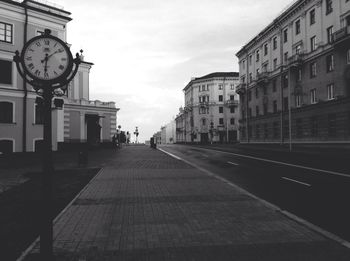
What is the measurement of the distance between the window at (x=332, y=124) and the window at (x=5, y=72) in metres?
29.9

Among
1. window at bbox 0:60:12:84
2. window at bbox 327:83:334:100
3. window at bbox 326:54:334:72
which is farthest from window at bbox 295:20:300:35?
window at bbox 0:60:12:84

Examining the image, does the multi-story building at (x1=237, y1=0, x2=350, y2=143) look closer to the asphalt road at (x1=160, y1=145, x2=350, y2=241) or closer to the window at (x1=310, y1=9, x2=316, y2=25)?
the window at (x1=310, y1=9, x2=316, y2=25)

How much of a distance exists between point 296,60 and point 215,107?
50.6m

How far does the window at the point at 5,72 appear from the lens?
2636 centimetres

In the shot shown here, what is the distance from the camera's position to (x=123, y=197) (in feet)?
28.9

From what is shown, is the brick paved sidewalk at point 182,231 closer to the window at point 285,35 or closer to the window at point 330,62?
the window at point 330,62

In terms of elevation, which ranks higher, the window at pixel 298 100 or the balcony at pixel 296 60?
the balcony at pixel 296 60

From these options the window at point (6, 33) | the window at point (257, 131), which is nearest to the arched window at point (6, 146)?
the window at point (6, 33)

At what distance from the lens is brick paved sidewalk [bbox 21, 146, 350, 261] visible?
445cm

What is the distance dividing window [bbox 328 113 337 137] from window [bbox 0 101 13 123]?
97.2ft

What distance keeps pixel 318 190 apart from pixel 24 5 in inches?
1082

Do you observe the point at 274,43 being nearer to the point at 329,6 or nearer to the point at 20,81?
the point at 329,6

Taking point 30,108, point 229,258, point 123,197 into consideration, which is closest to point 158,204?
point 123,197

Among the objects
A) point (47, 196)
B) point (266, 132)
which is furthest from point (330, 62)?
point (47, 196)
